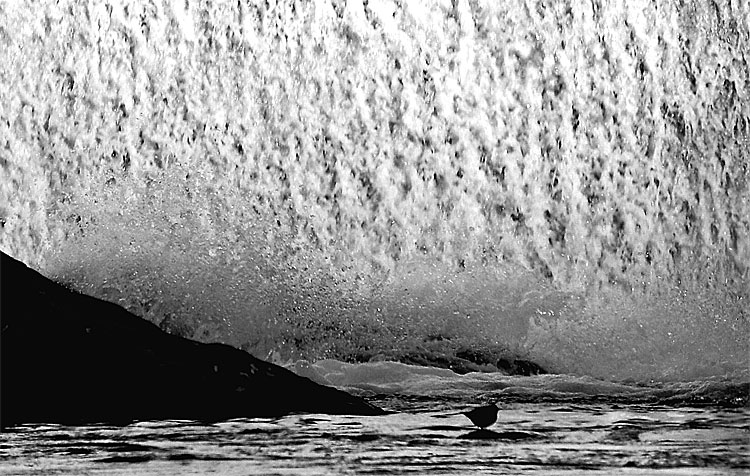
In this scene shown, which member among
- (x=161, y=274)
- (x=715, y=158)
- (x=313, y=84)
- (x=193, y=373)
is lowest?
(x=193, y=373)

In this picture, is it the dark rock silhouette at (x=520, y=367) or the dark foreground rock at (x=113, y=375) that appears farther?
the dark rock silhouette at (x=520, y=367)

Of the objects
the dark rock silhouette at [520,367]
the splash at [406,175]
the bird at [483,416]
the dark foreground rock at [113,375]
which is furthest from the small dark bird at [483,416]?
the splash at [406,175]

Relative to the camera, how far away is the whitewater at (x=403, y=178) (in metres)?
9.05

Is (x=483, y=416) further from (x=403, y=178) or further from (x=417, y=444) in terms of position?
(x=403, y=178)

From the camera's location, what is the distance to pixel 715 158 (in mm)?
9570

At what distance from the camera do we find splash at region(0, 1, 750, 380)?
920 cm

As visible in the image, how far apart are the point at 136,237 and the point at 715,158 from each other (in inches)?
136

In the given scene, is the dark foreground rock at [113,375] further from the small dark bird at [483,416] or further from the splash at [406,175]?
the splash at [406,175]

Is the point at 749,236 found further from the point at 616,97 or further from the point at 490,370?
the point at 490,370

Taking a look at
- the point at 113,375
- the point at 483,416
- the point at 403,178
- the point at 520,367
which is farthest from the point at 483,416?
the point at 403,178

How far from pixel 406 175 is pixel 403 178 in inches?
1.0

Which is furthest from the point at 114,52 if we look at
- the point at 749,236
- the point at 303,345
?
Answer: the point at 749,236

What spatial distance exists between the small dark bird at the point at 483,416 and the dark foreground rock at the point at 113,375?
2.55 feet

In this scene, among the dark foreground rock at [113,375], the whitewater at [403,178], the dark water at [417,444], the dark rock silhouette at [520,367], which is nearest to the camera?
the dark water at [417,444]
